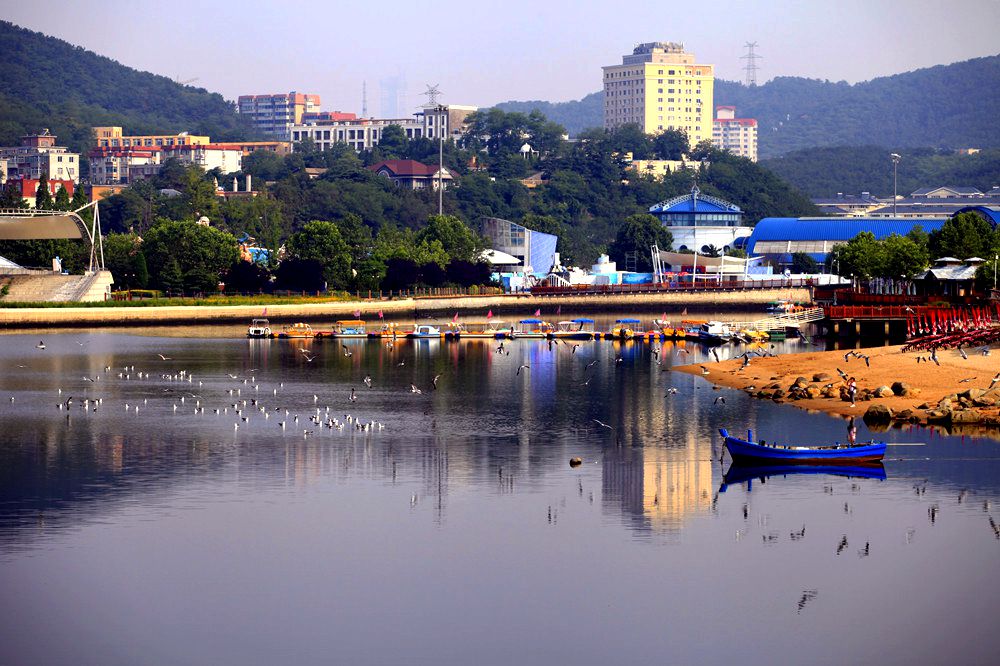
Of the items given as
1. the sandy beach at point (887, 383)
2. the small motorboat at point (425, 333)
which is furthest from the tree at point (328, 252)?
the sandy beach at point (887, 383)

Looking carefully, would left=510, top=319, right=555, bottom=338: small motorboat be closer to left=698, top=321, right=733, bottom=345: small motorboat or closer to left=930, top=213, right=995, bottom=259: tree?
left=698, top=321, right=733, bottom=345: small motorboat

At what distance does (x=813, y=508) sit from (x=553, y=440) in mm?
18551

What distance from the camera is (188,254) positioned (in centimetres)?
17188

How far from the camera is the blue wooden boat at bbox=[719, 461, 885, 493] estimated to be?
199ft

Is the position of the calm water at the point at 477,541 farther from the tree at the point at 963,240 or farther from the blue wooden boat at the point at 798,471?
the tree at the point at 963,240

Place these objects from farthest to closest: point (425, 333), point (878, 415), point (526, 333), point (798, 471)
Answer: point (526, 333), point (425, 333), point (878, 415), point (798, 471)

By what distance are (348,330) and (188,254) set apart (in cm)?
3961

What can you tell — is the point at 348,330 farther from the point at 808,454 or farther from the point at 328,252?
the point at 808,454

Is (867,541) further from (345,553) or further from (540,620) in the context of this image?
(345,553)

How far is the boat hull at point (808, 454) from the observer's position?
6159 cm

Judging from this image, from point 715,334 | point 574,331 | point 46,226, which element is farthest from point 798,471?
point 46,226

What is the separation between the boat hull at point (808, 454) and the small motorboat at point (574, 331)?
74.4 meters

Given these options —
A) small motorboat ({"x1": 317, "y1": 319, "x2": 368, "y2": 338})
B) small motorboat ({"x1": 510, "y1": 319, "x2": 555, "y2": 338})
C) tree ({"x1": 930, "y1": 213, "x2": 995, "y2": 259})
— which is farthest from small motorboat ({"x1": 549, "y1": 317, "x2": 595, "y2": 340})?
tree ({"x1": 930, "y1": 213, "x2": 995, "y2": 259})

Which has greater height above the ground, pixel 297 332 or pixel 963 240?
pixel 963 240
